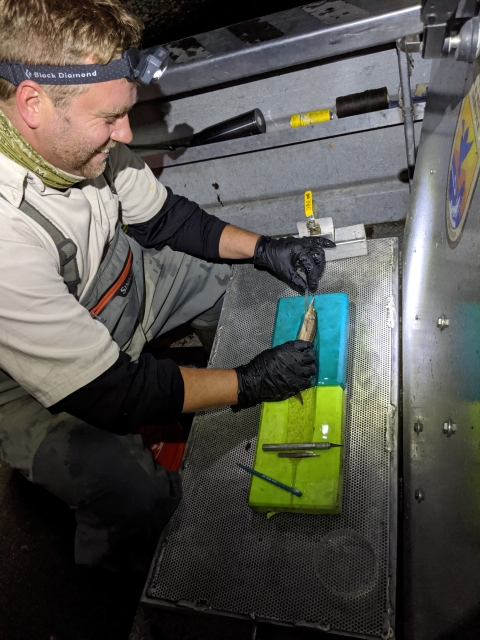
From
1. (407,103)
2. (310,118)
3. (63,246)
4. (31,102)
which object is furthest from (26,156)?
(407,103)

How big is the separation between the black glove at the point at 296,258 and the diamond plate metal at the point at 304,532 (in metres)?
0.20

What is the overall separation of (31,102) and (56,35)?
6.4 inches

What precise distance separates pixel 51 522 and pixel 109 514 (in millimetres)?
923

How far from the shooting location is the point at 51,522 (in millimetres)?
2150

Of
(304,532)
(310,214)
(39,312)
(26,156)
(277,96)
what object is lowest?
(304,532)

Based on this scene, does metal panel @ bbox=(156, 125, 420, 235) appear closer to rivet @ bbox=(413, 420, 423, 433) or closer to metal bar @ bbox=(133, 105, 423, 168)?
metal bar @ bbox=(133, 105, 423, 168)

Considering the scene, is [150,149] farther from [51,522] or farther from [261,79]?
[51,522]

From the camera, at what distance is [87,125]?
123 cm

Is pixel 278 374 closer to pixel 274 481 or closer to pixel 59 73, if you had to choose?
pixel 274 481

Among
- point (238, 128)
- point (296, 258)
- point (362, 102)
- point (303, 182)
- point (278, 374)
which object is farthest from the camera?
point (303, 182)

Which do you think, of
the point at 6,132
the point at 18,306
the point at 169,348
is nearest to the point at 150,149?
the point at 169,348

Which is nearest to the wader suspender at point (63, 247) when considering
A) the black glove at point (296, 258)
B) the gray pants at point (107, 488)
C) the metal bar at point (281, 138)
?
the gray pants at point (107, 488)

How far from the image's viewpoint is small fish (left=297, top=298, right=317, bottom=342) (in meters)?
1.45

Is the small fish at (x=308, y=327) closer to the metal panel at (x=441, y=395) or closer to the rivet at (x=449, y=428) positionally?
the metal panel at (x=441, y=395)
